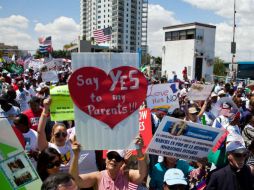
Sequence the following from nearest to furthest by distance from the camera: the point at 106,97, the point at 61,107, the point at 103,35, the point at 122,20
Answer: the point at 106,97
the point at 61,107
the point at 103,35
the point at 122,20

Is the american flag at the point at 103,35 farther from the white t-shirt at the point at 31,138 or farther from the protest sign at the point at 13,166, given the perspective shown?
the protest sign at the point at 13,166

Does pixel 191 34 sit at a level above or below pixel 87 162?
above

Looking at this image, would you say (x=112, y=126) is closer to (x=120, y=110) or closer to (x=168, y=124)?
(x=120, y=110)

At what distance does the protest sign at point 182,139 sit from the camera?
357cm

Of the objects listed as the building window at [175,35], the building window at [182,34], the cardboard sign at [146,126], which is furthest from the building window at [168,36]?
the cardboard sign at [146,126]

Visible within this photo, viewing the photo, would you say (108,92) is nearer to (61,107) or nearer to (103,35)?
(61,107)

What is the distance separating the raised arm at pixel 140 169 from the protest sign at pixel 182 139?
1.42 ft

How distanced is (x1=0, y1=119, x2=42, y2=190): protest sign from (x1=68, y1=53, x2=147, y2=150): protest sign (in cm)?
64

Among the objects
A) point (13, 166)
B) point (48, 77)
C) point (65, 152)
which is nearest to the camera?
point (13, 166)

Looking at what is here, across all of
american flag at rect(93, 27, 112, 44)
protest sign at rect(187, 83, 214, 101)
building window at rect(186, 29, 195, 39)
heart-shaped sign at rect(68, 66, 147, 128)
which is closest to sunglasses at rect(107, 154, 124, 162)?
heart-shaped sign at rect(68, 66, 147, 128)

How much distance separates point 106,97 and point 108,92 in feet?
0.16

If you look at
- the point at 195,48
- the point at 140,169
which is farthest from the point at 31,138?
the point at 195,48

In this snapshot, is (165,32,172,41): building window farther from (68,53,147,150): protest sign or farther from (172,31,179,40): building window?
(68,53,147,150): protest sign

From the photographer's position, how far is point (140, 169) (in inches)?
125
